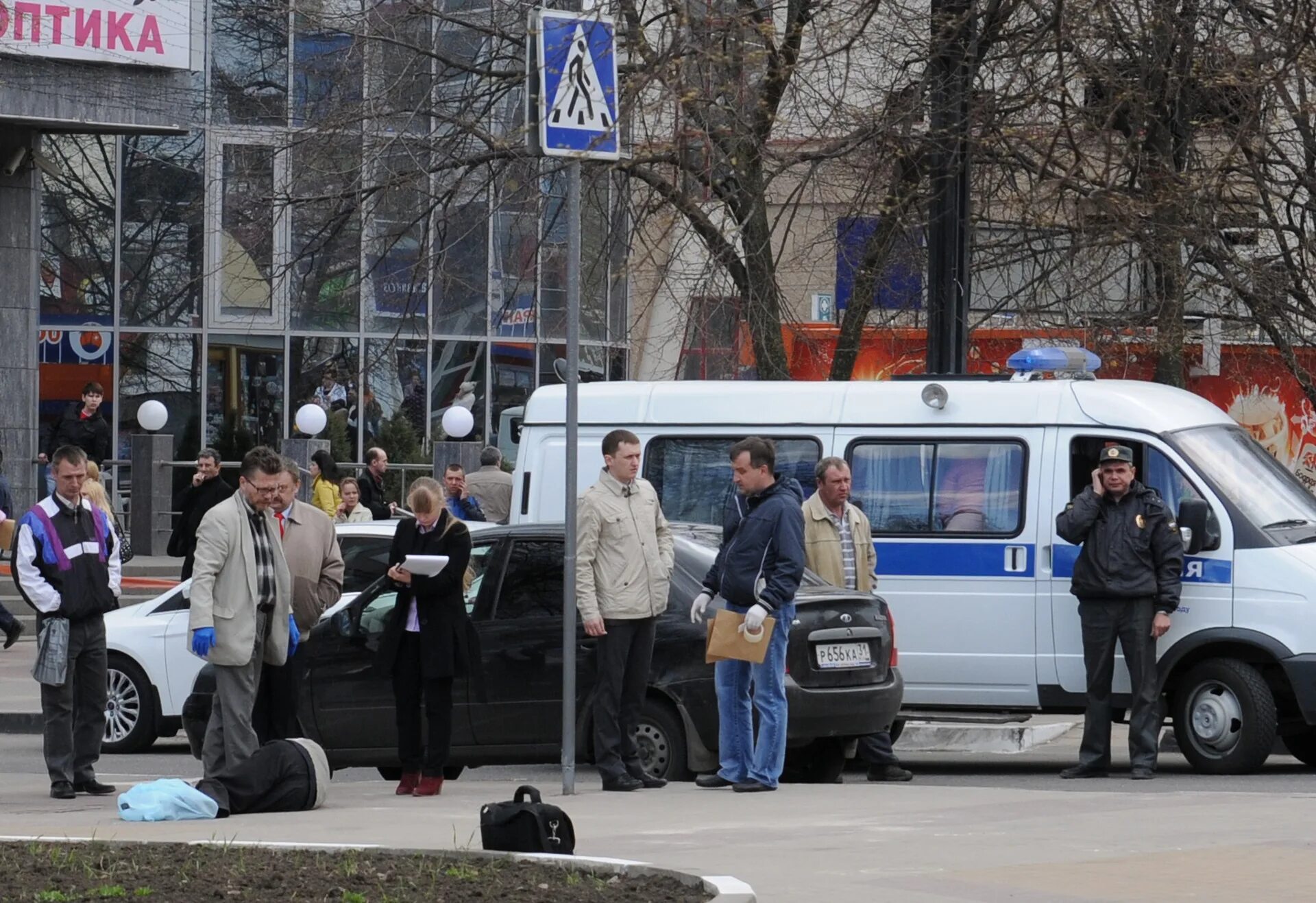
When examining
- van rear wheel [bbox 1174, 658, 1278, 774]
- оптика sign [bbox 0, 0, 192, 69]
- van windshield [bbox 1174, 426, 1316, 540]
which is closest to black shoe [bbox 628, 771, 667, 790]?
van rear wheel [bbox 1174, 658, 1278, 774]

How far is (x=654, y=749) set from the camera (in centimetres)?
1159

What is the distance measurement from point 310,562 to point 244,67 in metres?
21.1

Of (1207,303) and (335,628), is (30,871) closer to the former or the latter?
(335,628)

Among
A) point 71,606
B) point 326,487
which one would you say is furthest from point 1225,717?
point 326,487

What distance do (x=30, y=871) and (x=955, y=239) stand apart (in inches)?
334

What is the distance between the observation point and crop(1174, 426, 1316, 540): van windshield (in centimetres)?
1224

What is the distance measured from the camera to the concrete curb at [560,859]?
7109 mm

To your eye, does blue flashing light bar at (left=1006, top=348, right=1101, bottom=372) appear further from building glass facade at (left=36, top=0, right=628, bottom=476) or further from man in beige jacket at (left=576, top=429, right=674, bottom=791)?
building glass facade at (left=36, top=0, right=628, bottom=476)

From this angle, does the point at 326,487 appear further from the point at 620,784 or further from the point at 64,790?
the point at 620,784

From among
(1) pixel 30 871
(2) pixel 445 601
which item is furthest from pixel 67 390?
(1) pixel 30 871

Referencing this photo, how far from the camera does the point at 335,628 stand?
1171 centimetres

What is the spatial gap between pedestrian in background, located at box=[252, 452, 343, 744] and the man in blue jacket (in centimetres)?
189

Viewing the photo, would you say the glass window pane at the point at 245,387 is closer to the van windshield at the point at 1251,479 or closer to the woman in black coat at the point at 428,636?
the van windshield at the point at 1251,479

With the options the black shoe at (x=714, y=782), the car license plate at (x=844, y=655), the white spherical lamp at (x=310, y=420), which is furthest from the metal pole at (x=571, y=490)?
the white spherical lamp at (x=310, y=420)
